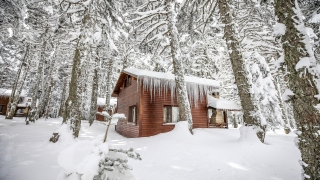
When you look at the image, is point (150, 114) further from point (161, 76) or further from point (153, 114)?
point (161, 76)

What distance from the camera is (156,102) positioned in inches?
402

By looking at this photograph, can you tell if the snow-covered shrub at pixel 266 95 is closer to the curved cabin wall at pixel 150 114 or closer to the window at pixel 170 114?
the curved cabin wall at pixel 150 114

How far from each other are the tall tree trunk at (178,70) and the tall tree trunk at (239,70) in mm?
2546

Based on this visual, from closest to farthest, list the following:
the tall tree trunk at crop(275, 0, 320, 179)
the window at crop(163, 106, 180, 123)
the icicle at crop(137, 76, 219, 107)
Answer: the tall tree trunk at crop(275, 0, 320, 179) → the icicle at crop(137, 76, 219, 107) → the window at crop(163, 106, 180, 123)

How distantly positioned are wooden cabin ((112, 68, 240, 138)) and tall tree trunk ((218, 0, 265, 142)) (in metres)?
4.35

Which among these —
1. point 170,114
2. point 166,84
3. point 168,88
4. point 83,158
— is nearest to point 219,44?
point 168,88

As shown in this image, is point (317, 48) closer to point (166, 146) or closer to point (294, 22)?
point (294, 22)

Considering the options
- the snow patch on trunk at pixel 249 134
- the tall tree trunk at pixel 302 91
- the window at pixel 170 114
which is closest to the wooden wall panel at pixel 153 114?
the window at pixel 170 114

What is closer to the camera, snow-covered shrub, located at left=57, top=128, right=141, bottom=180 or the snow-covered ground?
snow-covered shrub, located at left=57, top=128, right=141, bottom=180

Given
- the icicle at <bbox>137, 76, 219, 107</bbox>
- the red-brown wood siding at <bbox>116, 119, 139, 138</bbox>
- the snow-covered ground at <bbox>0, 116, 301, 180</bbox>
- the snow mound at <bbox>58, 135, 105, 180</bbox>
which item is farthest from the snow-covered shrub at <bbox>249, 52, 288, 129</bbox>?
the snow mound at <bbox>58, 135, 105, 180</bbox>

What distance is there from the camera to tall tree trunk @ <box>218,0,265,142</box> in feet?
17.9

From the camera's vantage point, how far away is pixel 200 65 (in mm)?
15875

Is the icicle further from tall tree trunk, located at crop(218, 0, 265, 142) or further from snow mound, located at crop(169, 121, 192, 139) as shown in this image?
tall tree trunk, located at crop(218, 0, 265, 142)

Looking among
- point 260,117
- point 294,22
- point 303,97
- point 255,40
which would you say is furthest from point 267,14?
point 303,97
